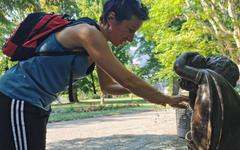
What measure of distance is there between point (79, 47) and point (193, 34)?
298 inches

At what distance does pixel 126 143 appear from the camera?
8.88 m

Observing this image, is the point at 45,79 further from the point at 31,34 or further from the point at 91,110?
the point at 91,110

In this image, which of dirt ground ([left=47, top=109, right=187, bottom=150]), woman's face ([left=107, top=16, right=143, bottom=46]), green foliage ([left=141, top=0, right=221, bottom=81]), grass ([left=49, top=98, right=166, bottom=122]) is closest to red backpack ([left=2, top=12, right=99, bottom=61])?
woman's face ([left=107, top=16, right=143, bottom=46])

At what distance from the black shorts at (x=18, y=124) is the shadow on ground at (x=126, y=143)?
5957 mm

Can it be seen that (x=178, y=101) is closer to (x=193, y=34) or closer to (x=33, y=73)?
(x=33, y=73)

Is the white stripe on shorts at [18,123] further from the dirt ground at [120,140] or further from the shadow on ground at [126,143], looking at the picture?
the shadow on ground at [126,143]

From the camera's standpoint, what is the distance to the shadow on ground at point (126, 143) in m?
8.31

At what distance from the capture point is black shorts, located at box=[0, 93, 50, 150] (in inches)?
88.4

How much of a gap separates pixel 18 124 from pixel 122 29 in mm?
780

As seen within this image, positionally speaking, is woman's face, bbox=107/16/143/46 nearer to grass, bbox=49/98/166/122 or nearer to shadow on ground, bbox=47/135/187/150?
shadow on ground, bbox=47/135/187/150

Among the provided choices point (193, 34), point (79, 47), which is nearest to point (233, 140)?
point (79, 47)

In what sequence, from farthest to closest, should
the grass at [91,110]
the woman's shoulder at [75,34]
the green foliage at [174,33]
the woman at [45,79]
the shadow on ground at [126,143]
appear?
1. the grass at [91,110]
2. the green foliage at [174,33]
3. the shadow on ground at [126,143]
4. the woman at [45,79]
5. the woman's shoulder at [75,34]

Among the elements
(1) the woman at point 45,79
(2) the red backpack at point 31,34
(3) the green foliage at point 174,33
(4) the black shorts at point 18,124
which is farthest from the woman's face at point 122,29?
(3) the green foliage at point 174,33

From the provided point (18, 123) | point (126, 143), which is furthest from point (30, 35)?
point (126, 143)
